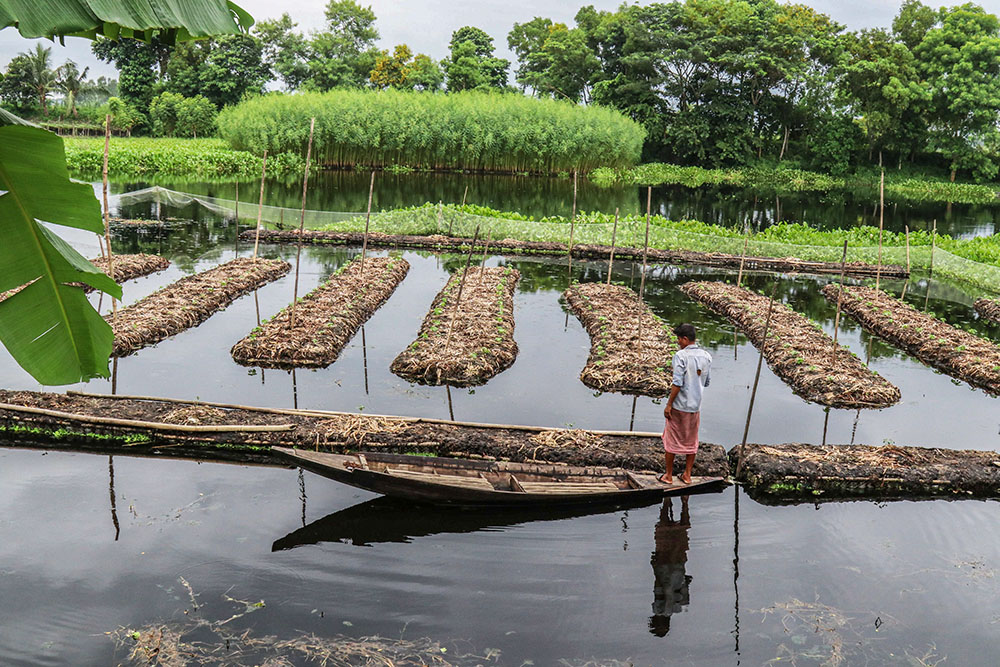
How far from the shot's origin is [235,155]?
40656mm

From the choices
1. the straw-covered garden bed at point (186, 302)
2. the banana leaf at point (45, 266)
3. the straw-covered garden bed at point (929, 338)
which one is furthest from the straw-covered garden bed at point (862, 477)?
the straw-covered garden bed at point (186, 302)

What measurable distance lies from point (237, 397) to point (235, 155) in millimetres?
33347

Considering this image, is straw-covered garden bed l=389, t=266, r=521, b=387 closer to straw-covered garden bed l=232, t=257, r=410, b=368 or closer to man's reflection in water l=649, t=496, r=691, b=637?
straw-covered garden bed l=232, t=257, r=410, b=368

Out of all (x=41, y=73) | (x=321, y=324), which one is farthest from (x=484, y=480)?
(x=41, y=73)

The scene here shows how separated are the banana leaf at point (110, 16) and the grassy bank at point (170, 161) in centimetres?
3638

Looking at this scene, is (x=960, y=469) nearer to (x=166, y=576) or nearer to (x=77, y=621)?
(x=166, y=576)

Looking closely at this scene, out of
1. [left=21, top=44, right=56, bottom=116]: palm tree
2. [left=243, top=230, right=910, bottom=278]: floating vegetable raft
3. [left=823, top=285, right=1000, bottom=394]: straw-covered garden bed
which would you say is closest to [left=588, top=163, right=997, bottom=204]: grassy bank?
[left=243, top=230, right=910, bottom=278]: floating vegetable raft

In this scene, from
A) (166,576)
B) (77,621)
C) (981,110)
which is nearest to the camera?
(77,621)

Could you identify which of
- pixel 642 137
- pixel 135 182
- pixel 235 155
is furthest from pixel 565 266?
pixel 642 137

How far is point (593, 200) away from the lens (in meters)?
34.4

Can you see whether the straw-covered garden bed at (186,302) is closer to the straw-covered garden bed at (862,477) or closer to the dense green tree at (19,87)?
the straw-covered garden bed at (862,477)

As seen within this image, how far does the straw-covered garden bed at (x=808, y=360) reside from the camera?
422 inches

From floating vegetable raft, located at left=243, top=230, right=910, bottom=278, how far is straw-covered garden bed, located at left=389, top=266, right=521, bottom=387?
5850 millimetres

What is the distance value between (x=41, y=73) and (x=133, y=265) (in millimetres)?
43905
